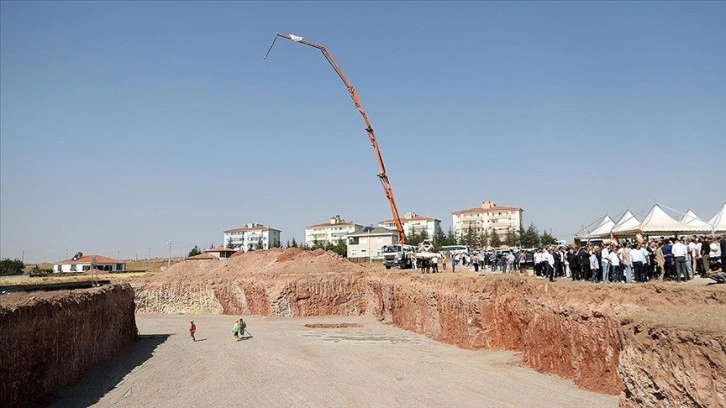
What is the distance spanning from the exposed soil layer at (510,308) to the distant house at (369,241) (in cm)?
3065

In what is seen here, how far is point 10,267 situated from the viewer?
85.7 metres

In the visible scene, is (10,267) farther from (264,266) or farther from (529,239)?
(529,239)

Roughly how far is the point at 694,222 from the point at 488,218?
114 metres

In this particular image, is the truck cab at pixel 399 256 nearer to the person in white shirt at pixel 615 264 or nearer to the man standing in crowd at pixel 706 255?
the person in white shirt at pixel 615 264

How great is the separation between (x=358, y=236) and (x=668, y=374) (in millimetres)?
90548

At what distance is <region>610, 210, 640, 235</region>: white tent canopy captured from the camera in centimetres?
3865

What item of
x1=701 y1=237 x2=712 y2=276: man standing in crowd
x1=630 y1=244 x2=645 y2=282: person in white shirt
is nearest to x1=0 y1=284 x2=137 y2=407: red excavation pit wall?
x1=630 y1=244 x2=645 y2=282: person in white shirt

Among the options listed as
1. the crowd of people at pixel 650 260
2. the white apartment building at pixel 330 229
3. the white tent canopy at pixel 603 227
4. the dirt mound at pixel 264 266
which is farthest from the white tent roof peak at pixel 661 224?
the white apartment building at pixel 330 229

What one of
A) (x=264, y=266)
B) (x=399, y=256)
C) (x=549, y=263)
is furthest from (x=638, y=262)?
(x=264, y=266)

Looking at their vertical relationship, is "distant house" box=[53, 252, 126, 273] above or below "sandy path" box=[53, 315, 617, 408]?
above

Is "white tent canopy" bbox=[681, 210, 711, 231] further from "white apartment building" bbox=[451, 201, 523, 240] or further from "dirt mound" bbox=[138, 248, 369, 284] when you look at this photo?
"white apartment building" bbox=[451, 201, 523, 240]

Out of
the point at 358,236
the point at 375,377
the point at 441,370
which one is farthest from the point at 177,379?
the point at 358,236

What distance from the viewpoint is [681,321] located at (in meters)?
13.0

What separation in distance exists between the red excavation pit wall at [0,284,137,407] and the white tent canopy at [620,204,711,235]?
34980 millimetres
